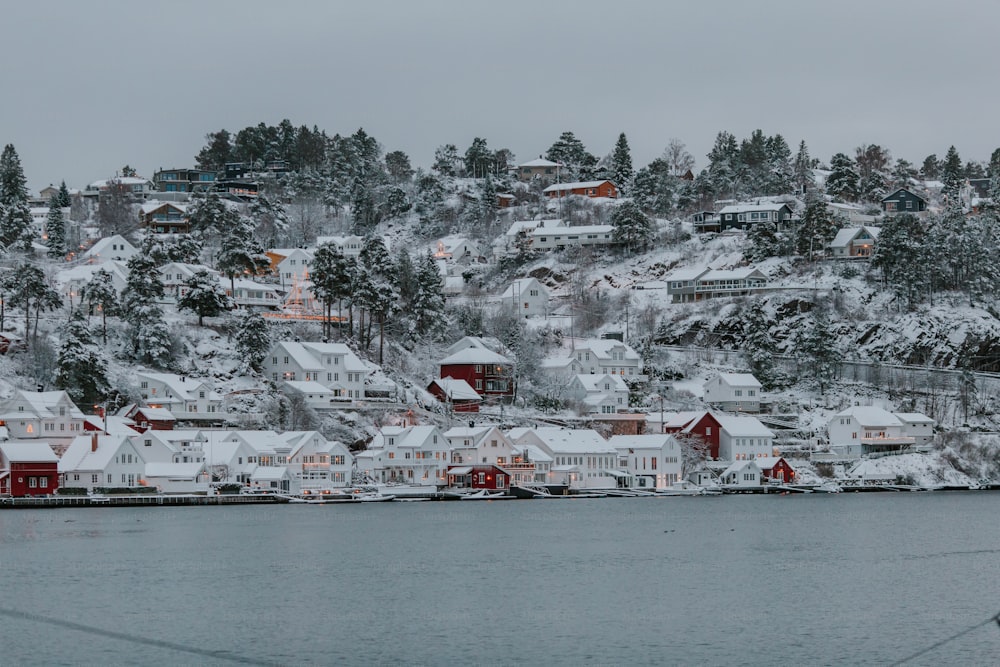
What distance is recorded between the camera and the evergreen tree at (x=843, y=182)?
162500 millimetres

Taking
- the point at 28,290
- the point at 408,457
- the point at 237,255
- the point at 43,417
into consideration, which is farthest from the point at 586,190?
the point at 43,417

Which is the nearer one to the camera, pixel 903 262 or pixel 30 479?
pixel 30 479

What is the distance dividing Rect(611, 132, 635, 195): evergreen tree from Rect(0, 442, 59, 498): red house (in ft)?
325

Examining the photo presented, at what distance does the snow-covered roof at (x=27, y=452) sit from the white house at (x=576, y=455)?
32566 mm

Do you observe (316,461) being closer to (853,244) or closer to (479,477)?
(479,477)

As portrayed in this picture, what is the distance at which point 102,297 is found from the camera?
354ft

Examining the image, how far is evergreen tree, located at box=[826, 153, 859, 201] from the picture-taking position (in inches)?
6398

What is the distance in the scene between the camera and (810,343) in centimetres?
11525

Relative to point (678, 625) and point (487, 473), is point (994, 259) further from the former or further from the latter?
point (678, 625)

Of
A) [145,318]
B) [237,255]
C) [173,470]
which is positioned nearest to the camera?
[173,470]

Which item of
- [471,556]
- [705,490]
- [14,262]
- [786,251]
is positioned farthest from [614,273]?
[471,556]

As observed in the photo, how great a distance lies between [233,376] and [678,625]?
216ft

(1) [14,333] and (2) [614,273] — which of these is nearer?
(1) [14,333]

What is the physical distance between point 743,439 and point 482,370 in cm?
2241
